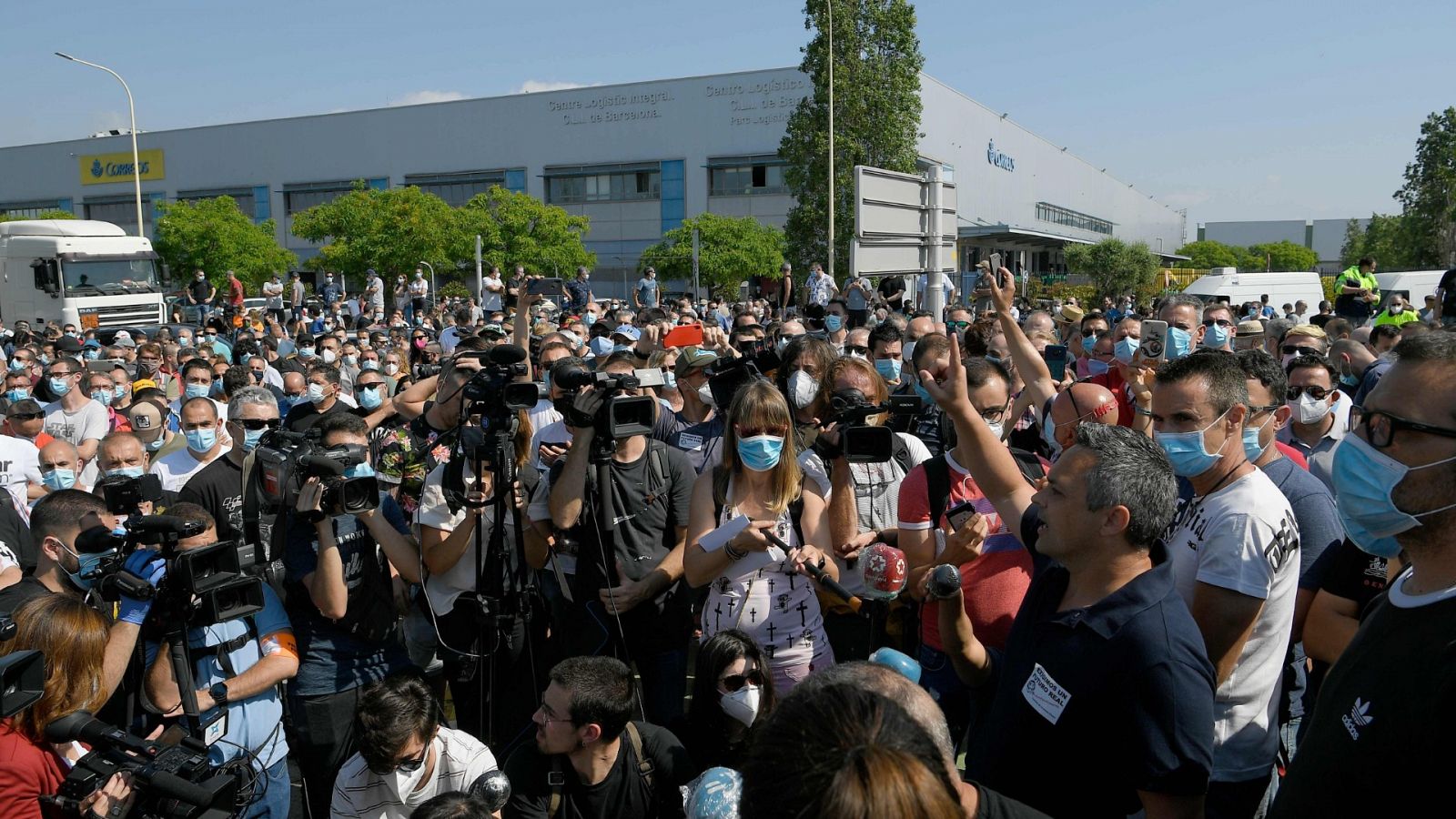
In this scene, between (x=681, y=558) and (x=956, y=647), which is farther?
(x=681, y=558)

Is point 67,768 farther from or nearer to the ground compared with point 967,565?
nearer to the ground

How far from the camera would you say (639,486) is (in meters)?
4.48

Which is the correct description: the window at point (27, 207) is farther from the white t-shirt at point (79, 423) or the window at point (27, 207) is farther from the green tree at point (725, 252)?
the white t-shirt at point (79, 423)

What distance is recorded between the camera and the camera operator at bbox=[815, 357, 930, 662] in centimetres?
414

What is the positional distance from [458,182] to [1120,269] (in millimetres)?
36281

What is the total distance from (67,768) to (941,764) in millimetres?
2948

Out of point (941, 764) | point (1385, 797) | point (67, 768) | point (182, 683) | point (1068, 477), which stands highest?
point (1068, 477)

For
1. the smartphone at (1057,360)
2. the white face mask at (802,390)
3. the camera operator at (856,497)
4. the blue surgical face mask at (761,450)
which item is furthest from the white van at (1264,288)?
the blue surgical face mask at (761,450)

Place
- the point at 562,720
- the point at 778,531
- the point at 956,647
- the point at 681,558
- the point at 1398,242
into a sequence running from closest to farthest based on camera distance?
the point at 956,647 → the point at 562,720 → the point at 778,531 → the point at 681,558 → the point at 1398,242

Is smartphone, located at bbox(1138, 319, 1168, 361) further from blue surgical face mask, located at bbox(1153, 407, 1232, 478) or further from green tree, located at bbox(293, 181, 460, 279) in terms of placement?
green tree, located at bbox(293, 181, 460, 279)

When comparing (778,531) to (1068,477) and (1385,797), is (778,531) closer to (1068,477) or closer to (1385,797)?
(1068,477)

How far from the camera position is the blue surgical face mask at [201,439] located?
19.9 ft

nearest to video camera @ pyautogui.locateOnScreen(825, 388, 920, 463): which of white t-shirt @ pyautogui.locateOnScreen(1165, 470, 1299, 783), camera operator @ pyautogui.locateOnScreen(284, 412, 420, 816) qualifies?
white t-shirt @ pyautogui.locateOnScreen(1165, 470, 1299, 783)

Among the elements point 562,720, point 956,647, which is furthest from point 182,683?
point 956,647
